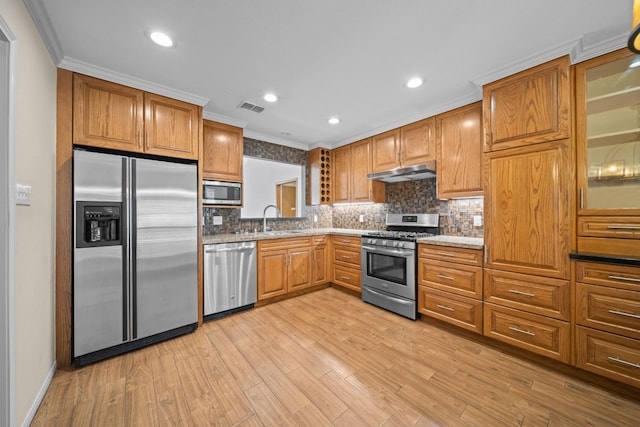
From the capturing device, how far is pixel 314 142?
426 cm

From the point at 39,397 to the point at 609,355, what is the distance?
3709 millimetres

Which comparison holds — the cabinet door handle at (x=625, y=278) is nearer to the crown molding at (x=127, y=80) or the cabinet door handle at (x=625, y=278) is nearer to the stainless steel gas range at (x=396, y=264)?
the stainless steel gas range at (x=396, y=264)

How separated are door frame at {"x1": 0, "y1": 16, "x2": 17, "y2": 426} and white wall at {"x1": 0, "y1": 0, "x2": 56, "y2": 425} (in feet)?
0.26

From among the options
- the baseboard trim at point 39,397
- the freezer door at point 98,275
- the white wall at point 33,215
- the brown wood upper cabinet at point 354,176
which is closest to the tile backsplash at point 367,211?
the brown wood upper cabinet at point 354,176

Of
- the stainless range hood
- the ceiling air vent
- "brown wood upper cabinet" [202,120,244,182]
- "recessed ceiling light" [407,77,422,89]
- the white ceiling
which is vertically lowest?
the stainless range hood

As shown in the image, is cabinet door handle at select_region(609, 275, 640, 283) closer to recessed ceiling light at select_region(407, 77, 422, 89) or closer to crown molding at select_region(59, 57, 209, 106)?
recessed ceiling light at select_region(407, 77, 422, 89)

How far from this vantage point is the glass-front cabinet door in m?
1.72

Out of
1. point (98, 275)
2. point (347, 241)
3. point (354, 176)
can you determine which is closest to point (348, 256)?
point (347, 241)

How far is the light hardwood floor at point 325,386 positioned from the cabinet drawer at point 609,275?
2.37ft

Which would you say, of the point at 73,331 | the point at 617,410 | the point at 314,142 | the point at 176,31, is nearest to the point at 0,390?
the point at 73,331

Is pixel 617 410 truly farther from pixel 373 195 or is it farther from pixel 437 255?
pixel 373 195

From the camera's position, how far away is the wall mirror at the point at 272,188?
3.75 meters

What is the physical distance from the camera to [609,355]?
165 cm

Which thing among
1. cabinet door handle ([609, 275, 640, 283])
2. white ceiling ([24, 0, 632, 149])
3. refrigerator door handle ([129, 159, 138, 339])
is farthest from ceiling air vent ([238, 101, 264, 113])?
cabinet door handle ([609, 275, 640, 283])
